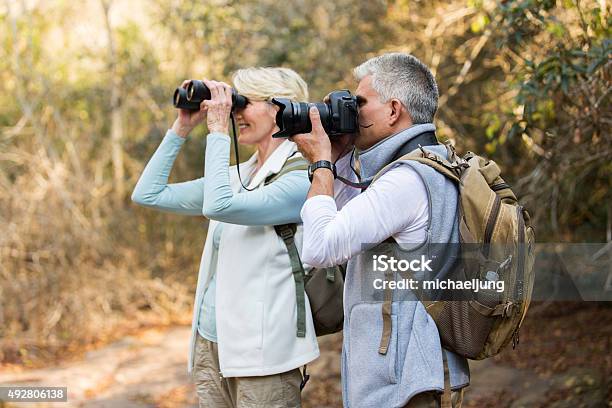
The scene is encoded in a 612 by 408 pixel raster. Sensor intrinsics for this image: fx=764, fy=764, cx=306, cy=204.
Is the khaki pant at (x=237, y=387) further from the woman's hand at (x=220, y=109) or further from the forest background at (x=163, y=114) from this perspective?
the forest background at (x=163, y=114)

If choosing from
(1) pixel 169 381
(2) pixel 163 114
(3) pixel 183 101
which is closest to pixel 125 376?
(1) pixel 169 381

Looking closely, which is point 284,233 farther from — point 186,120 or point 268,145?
point 186,120

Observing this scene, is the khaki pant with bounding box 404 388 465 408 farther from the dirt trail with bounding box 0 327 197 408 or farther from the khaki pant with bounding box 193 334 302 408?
the dirt trail with bounding box 0 327 197 408

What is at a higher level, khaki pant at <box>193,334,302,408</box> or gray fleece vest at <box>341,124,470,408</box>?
gray fleece vest at <box>341,124,470,408</box>

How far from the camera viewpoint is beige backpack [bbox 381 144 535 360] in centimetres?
199

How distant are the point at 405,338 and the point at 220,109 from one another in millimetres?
1046

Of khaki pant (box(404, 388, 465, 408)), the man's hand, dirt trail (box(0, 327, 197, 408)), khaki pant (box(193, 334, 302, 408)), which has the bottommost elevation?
dirt trail (box(0, 327, 197, 408))

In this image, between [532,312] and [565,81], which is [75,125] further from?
[565,81]

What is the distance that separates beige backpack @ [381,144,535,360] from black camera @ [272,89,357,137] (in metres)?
0.23

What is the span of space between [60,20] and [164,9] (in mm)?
1271

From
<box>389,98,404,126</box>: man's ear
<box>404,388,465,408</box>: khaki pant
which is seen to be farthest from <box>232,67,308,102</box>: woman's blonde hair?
<box>404,388,465,408</box>: khaki pant

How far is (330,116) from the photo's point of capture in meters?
2.22

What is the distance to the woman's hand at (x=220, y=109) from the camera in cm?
260

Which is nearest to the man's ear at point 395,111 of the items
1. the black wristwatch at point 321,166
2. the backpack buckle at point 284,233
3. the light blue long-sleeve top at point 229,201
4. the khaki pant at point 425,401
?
the black wristwatch at point 321,166
